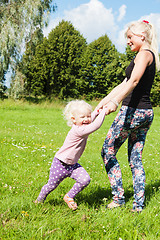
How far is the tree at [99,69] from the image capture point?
4122cm

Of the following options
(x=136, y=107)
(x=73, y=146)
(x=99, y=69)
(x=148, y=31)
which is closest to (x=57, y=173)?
(x=73, y=146)

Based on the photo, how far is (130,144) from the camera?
12.8 feet

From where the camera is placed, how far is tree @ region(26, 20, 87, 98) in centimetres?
3919

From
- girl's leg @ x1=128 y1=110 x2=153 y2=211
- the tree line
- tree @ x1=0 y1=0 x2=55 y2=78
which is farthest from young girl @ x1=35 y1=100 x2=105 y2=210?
the tree line

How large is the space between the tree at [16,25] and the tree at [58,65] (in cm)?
1492

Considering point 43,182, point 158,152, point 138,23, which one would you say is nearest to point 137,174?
point 43,182

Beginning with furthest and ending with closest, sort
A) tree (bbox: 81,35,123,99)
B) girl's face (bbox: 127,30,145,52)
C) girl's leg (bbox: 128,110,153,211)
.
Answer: tree (bbox: 81,35,123,99), girl's leg (bbox: 128,110,153,211), girl's face (bbox: 127,30,145,52)

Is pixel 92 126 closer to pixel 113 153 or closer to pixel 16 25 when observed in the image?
pixel 113 153

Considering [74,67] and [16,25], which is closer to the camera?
[16,25]

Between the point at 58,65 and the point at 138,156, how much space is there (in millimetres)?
37145

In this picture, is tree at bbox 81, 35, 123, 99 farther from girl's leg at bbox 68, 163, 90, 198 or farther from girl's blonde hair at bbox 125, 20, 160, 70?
girl's leg at bbox 68, 163, 90, 198

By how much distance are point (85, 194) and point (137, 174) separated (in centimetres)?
100

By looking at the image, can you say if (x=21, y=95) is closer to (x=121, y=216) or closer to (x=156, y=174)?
(x=156, y=174)

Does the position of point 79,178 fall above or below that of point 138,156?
below
